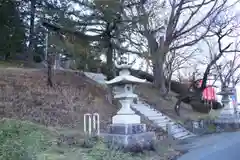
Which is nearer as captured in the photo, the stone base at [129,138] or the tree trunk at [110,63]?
the stone base at [129,138]

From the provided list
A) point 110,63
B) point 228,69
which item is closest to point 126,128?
point 110,63

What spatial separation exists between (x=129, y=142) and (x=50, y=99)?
5760 millimetres

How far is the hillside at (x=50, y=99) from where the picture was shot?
40.2 ft

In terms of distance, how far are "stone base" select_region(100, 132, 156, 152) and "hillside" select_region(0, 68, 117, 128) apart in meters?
2.97

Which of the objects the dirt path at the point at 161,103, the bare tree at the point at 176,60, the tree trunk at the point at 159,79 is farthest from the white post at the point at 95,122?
the bare tree at the point at 176,60

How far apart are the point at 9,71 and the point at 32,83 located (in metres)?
2.00

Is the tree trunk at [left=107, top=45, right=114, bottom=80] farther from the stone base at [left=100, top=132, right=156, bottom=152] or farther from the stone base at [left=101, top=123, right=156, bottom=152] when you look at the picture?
the stone base at [left=100, top=132, right=156, bottom=152]

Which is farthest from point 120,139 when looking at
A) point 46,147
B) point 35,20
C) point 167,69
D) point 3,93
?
point 167,69

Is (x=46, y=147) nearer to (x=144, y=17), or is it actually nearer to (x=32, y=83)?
(x=32, y=83)

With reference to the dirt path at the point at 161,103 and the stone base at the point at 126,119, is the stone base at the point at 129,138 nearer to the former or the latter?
the stone base at the point at 126,119

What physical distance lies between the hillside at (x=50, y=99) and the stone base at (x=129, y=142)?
2971mm

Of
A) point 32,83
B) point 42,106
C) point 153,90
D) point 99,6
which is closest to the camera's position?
point 42,106

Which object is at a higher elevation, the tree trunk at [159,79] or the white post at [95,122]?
the tree trunk at [159,79]

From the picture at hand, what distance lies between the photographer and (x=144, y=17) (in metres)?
14.7
